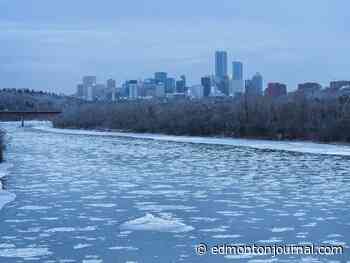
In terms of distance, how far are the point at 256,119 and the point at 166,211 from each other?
43376 millimetres

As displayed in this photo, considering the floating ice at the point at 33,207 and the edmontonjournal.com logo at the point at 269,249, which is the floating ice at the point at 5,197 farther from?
the edmontonjournal.com logo at the point at 269,249

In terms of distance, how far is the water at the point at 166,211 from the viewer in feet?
37.9

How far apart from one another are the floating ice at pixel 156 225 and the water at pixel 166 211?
0.02m

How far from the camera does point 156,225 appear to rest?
13594 millimetres

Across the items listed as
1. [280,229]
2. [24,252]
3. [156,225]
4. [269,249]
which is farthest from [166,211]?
[24,252]

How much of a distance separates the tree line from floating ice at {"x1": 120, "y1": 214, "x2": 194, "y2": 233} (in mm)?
34974

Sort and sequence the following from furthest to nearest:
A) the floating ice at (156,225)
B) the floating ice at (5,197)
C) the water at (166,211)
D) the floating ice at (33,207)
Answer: the floating ice at (5,197) → the floating ice at (33,207) → the floating ice at (156,225) → the water at (166,211)

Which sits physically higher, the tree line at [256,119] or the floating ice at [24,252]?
the tree line at [256,119]

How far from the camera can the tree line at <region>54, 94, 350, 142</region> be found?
51219 mm

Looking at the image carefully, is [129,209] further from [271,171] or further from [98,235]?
[271,171]

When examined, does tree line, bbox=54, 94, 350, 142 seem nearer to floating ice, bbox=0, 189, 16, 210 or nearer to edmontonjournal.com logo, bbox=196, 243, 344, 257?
floating ice, bbox=0, 189, 16, 210

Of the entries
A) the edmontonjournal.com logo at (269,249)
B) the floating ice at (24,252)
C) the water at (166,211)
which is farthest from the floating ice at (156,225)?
the floating ice at (24,252)

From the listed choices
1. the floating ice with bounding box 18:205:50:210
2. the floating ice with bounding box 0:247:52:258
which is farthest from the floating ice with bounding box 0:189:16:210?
the floating ice with bounding box 0:247:52:258

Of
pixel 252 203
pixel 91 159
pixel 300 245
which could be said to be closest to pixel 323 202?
pixel 252 203
